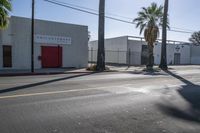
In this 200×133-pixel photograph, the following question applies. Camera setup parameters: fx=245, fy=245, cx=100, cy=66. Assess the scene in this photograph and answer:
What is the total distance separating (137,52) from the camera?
41219mm

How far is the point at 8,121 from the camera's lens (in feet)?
18.5

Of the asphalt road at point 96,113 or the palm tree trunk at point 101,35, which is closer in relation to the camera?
the asphalt road at point 96,113

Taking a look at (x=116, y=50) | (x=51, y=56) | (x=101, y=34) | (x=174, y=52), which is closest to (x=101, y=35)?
(x=101, y=34)

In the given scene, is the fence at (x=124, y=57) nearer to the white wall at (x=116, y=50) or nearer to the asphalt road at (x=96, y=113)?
the white wall at (x=116, y=50)

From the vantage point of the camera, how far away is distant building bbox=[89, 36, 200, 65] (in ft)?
133

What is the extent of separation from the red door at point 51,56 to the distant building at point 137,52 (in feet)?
37.1

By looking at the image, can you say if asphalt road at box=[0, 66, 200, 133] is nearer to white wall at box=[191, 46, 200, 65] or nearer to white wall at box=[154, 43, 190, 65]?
white wall at box=[154, 43, 190, 65]

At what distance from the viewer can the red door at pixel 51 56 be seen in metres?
25.7

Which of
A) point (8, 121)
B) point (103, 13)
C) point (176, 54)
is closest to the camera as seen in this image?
point (8, 121)

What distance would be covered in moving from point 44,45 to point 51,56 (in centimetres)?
145

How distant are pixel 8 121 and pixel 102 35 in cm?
1987

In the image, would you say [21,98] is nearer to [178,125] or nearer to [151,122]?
[151,122]

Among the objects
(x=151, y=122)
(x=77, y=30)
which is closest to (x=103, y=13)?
(x=77, y=30)

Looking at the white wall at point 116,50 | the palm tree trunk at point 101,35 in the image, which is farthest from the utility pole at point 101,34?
the white wall at point 116,50
